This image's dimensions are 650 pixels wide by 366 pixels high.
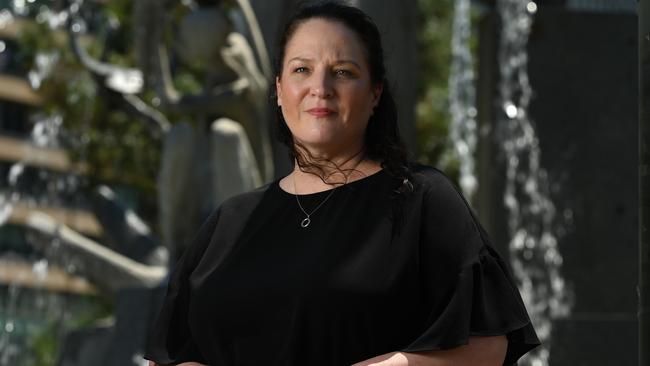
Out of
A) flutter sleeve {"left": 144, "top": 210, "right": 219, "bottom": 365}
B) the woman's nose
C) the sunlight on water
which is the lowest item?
the sunlight on water

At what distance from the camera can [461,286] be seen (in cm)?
263

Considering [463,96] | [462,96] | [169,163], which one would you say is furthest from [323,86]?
[463,96]

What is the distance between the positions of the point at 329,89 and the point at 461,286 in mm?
490

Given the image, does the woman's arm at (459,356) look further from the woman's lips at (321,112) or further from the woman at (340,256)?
the woman's lips at (321,112)

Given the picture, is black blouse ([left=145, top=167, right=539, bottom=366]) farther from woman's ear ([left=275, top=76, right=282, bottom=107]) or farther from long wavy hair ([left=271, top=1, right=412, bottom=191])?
woman's ear ([left=275, top=76, right=282, bottom=107])

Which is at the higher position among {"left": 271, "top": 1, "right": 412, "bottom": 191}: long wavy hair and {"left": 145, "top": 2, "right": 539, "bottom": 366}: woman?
{"left": 271, "top": 1, "right": 412, "bottom": 191}: long wavy hair

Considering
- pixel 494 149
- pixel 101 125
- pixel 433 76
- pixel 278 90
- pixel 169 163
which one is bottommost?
pixel 101 125

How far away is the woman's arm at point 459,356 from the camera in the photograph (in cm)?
262

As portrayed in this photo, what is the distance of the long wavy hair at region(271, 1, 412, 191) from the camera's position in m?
2.88

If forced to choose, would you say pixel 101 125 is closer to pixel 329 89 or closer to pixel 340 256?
pixel 329 89

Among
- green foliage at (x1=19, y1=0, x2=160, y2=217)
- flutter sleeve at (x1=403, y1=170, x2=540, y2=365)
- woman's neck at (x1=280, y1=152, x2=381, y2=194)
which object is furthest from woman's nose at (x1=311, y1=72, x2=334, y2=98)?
green foliage at (x1=19, y1=0, x2=160, y2=217)

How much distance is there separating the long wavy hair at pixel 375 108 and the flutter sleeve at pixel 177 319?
0.27 m

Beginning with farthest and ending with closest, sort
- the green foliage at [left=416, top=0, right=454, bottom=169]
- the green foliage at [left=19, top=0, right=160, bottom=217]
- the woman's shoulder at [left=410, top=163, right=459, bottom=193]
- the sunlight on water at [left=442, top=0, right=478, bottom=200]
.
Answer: the green foliage at [left=19, top=0, right=160, bottom=217], the green foliage at [left=416, top=0, right=454, bottom=169], the sunlight on water at [left=442, top=0, right=478, bottom=200], the woman's shoulder at [left=410, top=163, right=459, bottom=193]

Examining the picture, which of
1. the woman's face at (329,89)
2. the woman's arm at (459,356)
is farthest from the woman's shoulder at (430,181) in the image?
the woman's arm at (459,356)
